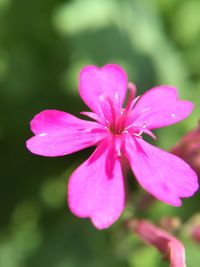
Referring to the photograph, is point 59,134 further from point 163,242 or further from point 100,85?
point 163,242

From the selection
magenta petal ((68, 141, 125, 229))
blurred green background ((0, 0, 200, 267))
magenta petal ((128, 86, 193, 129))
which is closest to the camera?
magenta petal ((68, 141, 125, 229))

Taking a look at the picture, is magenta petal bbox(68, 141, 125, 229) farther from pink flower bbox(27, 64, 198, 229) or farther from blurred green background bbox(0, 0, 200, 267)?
blurred green background bbox(0, 0, 200, 267)

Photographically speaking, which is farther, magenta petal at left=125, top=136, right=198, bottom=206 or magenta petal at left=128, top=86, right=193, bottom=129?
magenta petal at left=128, top=86, right=193, bottom=129

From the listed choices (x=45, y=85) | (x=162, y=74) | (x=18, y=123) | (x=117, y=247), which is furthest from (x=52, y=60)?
(x=117, y=247)

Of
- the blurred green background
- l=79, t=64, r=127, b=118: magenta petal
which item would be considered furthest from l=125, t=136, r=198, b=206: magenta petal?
the blurred green background

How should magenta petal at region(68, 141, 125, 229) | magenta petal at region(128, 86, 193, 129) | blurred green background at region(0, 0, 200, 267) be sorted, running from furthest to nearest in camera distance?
blurred green background at region(0, 0, 200, 267) → magenta petal at region(128, 86, 193, 129) → magenta petal at region(68, 141, 125, 229)

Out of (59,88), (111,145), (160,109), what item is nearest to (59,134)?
(111,145)

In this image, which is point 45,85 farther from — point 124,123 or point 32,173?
point 124,123
